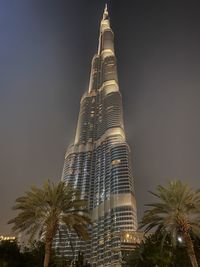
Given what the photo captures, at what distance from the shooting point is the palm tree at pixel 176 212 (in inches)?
1313

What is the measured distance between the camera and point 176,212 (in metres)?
33.5

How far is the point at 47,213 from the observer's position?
108 feet

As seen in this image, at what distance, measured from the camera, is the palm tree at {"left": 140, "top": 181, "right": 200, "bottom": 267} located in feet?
109

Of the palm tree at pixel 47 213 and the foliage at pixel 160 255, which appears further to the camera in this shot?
the foliage at pixel 160 255

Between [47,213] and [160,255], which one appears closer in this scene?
[47,213]

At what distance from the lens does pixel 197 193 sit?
34.7 meters

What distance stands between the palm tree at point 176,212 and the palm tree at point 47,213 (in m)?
8.15

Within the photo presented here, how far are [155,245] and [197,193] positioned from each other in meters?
13.8

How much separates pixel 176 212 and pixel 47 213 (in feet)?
45.6

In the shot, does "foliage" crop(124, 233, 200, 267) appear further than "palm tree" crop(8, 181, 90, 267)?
Yes

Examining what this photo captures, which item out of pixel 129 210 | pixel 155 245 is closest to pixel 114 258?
pixel 129 210

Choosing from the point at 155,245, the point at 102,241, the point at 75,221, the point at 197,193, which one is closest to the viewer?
the point at 75,221

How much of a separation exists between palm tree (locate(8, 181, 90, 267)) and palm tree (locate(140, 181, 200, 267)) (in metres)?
8.15

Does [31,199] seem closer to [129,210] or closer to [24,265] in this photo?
[24,265]
